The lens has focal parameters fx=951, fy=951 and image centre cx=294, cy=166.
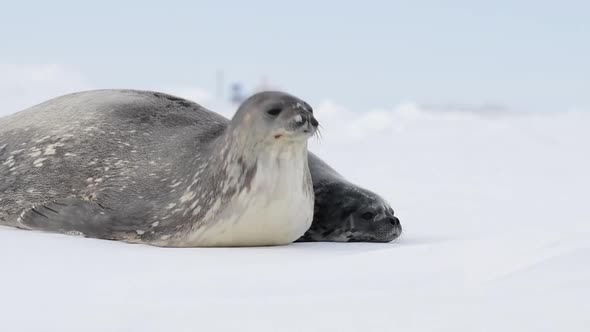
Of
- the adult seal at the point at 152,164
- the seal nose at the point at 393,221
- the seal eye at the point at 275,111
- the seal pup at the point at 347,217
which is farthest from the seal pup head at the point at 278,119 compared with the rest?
the seal nose at the point at 393,221

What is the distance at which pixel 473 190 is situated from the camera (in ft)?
27.3

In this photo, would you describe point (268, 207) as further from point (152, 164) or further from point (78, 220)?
point (78, 220)

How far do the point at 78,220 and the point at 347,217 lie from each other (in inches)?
55.9

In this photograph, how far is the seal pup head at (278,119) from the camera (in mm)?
4133

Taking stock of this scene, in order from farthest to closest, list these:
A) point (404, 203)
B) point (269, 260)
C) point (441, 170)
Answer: point (441, 170) → point (404, 203) → point (269, 260)

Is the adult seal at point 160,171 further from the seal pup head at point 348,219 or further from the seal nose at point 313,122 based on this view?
the seal pup head at point 348,219

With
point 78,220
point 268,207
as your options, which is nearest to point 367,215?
point 268,207

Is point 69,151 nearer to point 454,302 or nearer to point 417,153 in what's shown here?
point 454,302

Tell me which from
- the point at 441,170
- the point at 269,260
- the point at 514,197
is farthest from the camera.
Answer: the point at 441,170

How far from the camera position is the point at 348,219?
5117 mm

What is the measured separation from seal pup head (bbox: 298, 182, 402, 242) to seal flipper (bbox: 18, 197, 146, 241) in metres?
1.02

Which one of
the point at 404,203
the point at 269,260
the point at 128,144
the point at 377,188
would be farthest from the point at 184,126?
the point at 377,188

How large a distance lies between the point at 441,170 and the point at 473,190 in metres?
1.98

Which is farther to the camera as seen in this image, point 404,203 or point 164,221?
point 404,203
